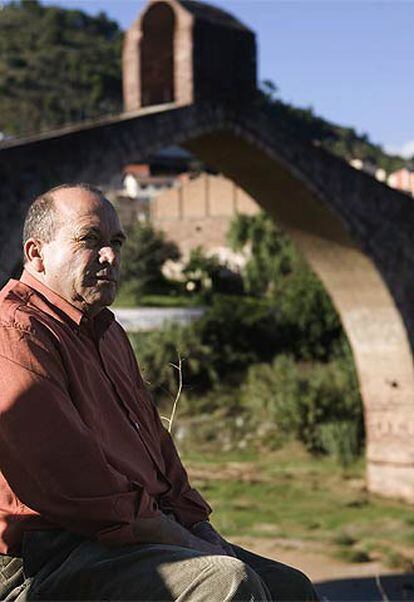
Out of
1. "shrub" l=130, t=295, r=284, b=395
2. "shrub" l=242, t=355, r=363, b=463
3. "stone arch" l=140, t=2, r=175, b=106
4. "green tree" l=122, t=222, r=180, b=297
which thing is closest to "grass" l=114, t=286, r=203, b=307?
"green tree" l=122, t=222, r=180, b=297

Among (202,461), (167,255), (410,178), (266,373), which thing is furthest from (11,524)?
(167,255)

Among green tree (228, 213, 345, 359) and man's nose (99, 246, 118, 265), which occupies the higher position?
man's nose (99, 246, 118, 265)

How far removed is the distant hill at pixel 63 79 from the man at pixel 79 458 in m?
43.0

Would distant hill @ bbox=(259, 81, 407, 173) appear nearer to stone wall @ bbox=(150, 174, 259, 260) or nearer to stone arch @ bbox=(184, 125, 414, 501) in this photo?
stone wall @ bbox=(150, 174, 259, 260)

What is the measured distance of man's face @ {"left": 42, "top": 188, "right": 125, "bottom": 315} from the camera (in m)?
2.30

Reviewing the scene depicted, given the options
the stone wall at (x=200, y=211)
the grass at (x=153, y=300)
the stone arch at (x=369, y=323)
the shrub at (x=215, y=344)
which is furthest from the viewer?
the stone wall at (x=200, y=211)

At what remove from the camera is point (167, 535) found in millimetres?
2236

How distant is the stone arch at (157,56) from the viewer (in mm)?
9992

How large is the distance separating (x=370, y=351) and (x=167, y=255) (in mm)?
15645

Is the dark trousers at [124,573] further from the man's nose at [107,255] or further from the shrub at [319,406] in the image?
the shrub at [319,406]

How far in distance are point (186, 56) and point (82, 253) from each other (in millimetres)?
7647

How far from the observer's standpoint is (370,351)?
1188 cm

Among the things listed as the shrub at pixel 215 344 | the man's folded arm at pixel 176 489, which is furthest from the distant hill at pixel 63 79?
the man's folded arm at pixel 176 489

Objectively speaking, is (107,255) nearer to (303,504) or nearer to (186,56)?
(186,56)
